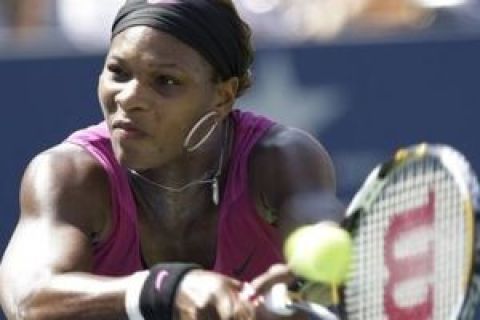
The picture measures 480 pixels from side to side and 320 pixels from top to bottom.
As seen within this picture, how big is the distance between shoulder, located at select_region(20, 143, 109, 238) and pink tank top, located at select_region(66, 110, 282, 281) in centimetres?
3

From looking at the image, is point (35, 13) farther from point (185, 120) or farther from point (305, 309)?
point (305, 309)

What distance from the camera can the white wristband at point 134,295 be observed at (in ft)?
13.5

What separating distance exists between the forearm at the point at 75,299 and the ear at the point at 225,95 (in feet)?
1.88

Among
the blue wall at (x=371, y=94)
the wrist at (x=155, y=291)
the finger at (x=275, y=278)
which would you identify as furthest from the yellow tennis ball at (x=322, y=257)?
the blue wall at (x=371, y=94)

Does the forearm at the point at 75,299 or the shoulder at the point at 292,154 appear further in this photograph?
the shoulder at the point at 292,154

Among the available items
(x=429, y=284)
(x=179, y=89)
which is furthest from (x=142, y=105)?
(x=429, y=284)

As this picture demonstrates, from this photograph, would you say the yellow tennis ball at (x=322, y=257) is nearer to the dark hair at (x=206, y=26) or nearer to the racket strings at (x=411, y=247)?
the racket strings at (x=411, y=247)

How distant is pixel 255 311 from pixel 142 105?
0.75 meters

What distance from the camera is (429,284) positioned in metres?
3.92

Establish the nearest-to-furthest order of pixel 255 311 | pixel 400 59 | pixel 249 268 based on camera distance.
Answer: pixel 255 311
pixel 249 268
pixel 400 59

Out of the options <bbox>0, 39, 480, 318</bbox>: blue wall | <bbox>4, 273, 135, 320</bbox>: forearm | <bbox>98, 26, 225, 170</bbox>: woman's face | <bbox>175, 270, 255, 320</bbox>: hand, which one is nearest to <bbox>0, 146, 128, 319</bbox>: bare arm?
<bbox>4, 273, 135, 320</bbox>: forearm

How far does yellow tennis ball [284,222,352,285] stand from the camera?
3885 millimetres

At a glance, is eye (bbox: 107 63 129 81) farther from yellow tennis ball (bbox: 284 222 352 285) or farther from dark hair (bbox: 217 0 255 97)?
yellow tennis ball (bbox: 284 222 352 285)

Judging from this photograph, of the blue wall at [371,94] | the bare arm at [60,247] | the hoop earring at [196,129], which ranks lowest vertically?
the blue wall at [371,94]
